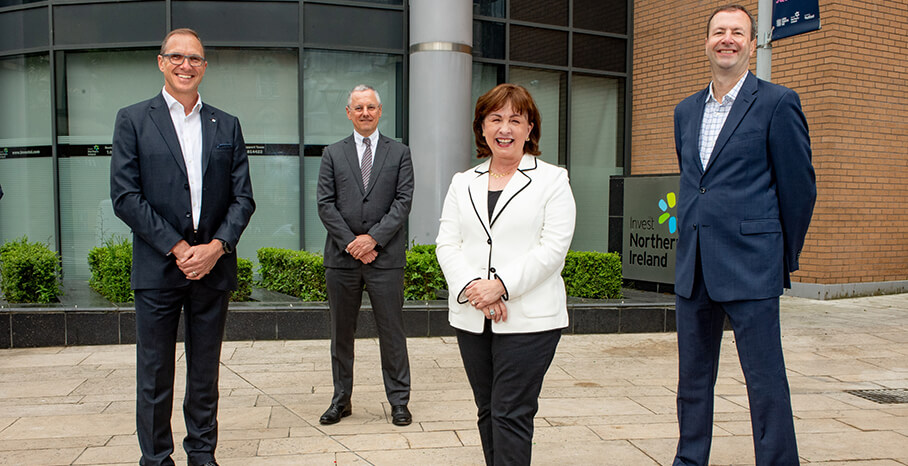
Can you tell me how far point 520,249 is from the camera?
3232 mm

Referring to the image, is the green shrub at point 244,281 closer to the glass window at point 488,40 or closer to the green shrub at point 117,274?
the green shrub at point 117,274

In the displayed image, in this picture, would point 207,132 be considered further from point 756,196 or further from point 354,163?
point 756,196

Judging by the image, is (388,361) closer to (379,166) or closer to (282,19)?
(379,166)

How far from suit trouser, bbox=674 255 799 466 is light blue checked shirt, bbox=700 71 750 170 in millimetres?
571

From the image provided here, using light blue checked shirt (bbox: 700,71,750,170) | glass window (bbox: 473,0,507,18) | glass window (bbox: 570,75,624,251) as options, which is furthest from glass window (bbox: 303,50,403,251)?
light blue checked shirt (bbox: 700,71,750,170)

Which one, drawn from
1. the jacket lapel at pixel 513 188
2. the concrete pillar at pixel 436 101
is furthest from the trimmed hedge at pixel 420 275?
the jacket lapel at pixel 513 188

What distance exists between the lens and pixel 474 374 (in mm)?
3346

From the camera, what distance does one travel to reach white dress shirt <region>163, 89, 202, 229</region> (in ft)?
12.7

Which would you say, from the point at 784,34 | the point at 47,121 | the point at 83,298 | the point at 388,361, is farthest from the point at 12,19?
the point at 784,34

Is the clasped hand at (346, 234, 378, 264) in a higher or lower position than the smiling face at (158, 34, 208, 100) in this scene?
lower

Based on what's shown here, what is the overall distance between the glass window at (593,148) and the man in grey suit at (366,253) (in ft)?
28.3

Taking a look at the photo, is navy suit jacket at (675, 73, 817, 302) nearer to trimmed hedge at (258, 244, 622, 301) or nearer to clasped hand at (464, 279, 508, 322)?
clasped hand at (464, 279, 508, 322)

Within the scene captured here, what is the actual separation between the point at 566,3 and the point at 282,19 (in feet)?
15.8

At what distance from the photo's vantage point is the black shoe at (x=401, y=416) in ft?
16.1
